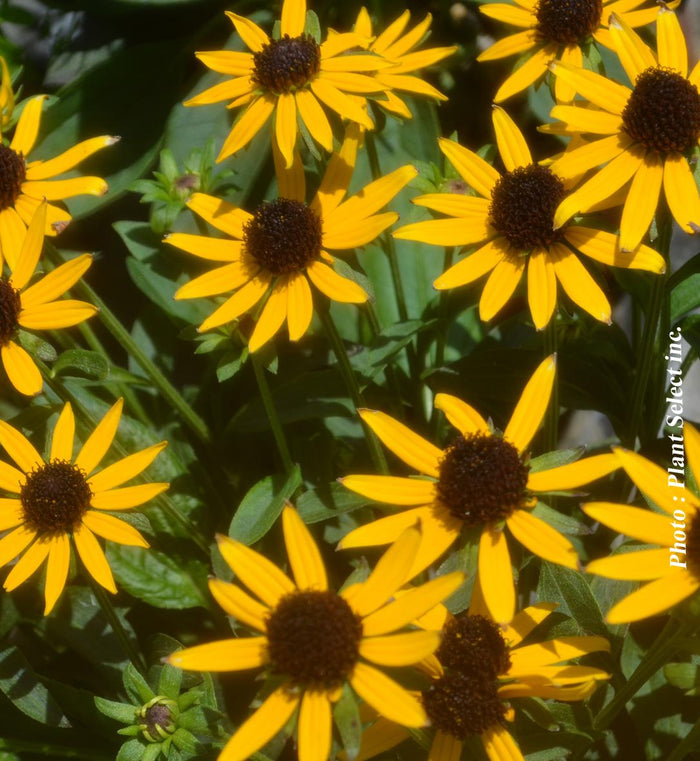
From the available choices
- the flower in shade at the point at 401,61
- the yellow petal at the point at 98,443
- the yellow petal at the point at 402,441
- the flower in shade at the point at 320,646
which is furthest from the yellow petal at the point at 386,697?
the flower in shade at the point at 401,61

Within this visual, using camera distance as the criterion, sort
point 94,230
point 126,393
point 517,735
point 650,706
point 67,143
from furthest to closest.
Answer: point 94,230
point 67,143
point 126,393
point 650,706
point 517,735

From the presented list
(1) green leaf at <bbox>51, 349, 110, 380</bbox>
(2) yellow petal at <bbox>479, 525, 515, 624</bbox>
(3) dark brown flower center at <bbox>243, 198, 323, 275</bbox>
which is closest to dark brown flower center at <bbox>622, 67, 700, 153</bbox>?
(3) dark brown flower center at <bbox>243, 198, 323, 275</bbox>

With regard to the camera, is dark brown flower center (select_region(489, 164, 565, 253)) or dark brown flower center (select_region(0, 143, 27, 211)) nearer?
dark brown flower center (select_region(489, 164, 565, 253))

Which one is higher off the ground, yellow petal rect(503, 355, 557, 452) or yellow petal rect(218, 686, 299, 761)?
yellow petal rect(503, 355, 557, 452)

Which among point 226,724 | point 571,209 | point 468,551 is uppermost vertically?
point 571,209

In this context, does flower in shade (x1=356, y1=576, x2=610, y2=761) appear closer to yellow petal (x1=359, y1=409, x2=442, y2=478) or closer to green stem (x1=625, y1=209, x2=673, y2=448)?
yellow petal (x1=359, y1=409, x2=442, y2=478)

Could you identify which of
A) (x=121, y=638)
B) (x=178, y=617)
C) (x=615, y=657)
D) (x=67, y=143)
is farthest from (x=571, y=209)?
(x=67, y=143)

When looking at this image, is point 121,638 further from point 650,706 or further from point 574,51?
point 574,51
